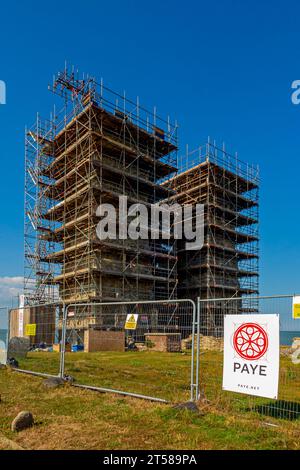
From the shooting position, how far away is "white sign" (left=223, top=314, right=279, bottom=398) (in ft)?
20.3

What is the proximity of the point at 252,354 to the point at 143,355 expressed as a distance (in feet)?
41.9

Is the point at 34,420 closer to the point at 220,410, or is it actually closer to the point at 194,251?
the point at 220,410

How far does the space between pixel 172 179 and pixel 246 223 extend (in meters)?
10.6

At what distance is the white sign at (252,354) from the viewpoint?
6.20 m

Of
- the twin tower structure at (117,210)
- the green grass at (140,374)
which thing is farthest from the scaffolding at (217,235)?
the green grass at (140,374)

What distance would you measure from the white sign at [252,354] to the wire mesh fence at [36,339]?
245 inches

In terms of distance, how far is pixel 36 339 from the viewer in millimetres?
20938

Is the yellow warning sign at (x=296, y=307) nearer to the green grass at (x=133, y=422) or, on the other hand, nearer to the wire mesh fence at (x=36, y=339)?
the green grass at (x=133, y=422)

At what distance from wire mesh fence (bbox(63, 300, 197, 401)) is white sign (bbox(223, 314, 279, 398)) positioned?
0.79 m

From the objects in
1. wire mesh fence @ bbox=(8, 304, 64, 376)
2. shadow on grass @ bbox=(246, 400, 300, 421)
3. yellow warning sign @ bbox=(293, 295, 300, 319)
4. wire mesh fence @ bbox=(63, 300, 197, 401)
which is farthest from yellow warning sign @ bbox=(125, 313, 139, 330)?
yellow warning sign @ bbox=(293, 295, 300, 319)

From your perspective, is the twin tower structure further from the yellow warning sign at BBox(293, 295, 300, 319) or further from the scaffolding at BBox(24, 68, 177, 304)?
the yellow warning sign at BBox(293, 295, 300, 319)

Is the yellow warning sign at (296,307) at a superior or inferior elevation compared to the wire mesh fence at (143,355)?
superior

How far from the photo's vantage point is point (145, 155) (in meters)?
37.3
